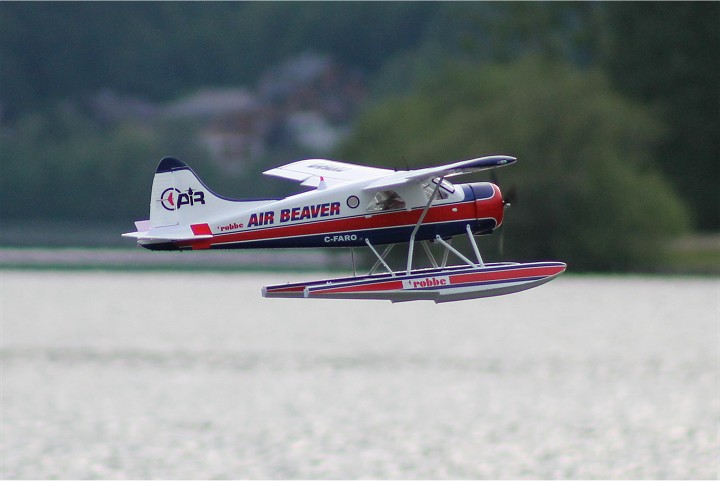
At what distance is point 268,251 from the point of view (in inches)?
436

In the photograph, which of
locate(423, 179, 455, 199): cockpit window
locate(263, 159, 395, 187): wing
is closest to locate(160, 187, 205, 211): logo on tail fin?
locate(263, 159, 395, 187): wing

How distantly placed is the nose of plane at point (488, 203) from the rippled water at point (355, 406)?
92116 mm

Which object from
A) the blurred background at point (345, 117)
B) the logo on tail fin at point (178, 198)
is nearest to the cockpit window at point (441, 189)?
the blurred background at point (345, 117)

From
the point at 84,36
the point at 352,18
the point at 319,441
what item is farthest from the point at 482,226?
the point at 352,18

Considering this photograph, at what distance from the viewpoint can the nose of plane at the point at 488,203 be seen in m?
11.7

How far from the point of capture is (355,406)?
141125mm

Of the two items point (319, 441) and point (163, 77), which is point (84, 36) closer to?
point (163, 77)

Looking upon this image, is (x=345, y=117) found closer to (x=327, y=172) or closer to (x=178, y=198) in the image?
(x=327, y=172)

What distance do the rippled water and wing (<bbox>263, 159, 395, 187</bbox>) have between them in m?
92.4

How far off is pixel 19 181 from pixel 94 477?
81.8 meters

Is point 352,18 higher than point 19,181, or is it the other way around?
point 352,18

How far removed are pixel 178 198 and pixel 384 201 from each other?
1609 mm

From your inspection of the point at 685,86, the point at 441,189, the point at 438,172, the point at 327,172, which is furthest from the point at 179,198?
the point at 685,86

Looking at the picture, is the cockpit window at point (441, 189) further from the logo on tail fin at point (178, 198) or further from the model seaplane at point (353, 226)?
the logo on tail fin at point (178, 198)
